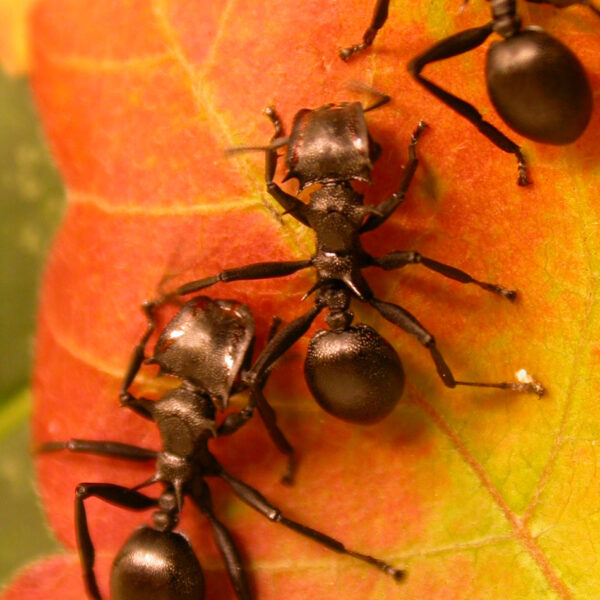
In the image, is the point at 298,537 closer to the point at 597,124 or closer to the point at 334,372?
the point at 334,372

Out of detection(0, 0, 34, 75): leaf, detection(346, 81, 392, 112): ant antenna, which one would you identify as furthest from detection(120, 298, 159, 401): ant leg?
detection(0, 0, 34, 75): leaf

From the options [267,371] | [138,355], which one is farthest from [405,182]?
[138,355]

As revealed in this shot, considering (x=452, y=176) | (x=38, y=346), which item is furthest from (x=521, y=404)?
(x=38, y=346)

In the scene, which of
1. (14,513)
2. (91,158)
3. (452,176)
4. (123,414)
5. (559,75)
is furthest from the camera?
(14,513)

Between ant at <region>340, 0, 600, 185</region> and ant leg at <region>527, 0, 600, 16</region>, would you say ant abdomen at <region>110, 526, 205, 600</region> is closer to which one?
ant at <region>340, 0, 600, 185</region>

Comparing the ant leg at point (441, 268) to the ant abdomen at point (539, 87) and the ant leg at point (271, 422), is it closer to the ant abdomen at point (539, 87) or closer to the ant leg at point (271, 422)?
the ant abdomen at point (539, 87)

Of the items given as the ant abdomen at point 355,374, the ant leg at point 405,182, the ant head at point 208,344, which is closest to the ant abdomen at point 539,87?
the ant leg at point 405,182
